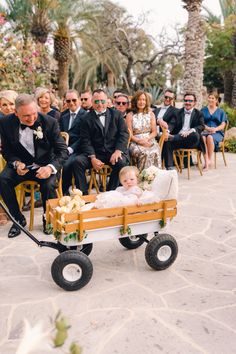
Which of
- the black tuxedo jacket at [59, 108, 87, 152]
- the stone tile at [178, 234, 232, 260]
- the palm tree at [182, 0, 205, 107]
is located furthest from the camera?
the palm tree at [182, 0, 205, 107]

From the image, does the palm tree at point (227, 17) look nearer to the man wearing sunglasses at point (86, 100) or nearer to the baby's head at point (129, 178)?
the man wearing sunglasses at point (86, 100)

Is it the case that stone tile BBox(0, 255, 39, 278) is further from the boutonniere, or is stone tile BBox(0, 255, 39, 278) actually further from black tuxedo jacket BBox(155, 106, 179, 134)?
black tuxedo jacket BBox(155, 106, 179, 134)

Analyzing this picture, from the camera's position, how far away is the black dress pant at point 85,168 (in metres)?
5.96

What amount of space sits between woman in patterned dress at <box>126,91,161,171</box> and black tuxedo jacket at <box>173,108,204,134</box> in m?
1.39

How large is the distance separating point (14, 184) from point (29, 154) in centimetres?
44

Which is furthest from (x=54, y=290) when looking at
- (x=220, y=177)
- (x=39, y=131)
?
(x=220, y=177)

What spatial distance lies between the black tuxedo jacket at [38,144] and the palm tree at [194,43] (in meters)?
8.55

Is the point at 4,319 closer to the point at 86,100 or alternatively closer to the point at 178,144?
the point at 86,100

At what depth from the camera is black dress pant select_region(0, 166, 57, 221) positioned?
5020mm

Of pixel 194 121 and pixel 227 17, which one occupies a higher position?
pixel 227 17

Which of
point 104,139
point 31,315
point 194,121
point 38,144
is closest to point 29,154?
point 38,144

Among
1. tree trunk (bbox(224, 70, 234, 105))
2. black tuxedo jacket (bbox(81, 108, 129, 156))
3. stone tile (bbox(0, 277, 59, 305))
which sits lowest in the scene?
stone tile (bbox(0, 277, 59, 305))

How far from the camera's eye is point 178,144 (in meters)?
8.19

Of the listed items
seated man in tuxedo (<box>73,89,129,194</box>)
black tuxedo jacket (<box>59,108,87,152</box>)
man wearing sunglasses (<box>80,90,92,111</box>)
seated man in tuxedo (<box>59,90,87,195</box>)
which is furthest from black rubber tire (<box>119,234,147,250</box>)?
man wearing sunglasses (<box>80,90,92,111</box>)
